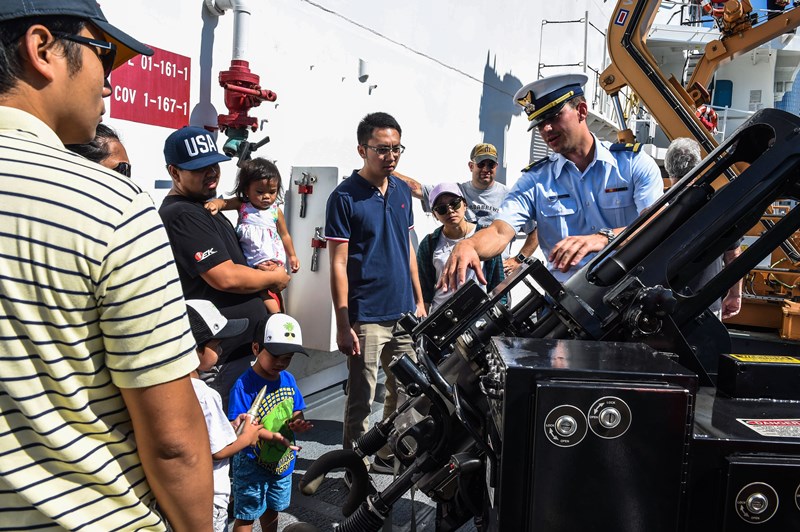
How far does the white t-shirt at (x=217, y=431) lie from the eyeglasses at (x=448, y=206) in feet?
6.90

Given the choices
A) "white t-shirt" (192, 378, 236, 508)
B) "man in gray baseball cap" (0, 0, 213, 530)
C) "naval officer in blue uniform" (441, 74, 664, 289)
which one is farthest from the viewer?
"naval officer in blue uniform" (441, 74, 664, 289)

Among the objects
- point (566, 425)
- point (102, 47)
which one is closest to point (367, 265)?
point (566, 425)

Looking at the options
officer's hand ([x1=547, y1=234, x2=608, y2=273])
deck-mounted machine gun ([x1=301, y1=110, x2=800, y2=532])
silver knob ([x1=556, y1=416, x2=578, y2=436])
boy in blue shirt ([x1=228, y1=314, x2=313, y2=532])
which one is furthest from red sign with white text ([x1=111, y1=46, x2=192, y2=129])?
silver knob ([x1=556, y1=416, x2=578, y2=436])

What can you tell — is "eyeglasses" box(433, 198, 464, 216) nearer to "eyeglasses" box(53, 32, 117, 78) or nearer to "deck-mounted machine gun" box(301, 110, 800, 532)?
"deck-mounted machine gun" box(301, 110, 800, 532)

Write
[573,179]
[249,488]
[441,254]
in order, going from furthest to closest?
[441,254] → [573,179] → [249,488]

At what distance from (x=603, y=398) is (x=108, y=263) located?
85cm

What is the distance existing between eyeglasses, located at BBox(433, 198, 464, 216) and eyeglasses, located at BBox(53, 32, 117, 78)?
2896mm

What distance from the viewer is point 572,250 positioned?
1929 mm

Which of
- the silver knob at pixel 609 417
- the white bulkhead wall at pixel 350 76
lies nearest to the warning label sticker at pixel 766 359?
the silver knob at pixel 609 417

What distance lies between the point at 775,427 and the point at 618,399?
1.26 feet

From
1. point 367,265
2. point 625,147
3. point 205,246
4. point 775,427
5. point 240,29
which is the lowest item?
point 775,427

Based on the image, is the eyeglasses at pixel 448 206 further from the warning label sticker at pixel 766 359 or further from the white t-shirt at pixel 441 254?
the warning label sticker at pixel 766 359

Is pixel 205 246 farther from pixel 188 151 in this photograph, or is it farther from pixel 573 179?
pixel 573 179

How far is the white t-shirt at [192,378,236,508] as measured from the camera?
81.3 inches
